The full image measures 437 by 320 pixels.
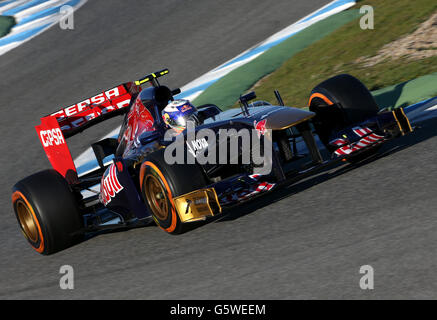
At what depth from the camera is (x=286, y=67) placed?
1122 cm

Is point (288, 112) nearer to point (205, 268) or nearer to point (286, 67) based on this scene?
point (205, 268)

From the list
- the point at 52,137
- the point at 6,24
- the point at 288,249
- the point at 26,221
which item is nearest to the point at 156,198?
the point at 288,249

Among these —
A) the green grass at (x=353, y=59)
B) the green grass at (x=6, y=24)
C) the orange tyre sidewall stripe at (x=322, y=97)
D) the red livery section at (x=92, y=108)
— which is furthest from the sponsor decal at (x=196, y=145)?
the green grass at (x=6, y=24)

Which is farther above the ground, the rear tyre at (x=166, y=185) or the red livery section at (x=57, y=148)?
the red livery section at (x=57, y=148)

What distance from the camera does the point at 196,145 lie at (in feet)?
19.1

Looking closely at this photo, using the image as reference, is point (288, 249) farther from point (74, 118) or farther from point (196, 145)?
point (74, 118)

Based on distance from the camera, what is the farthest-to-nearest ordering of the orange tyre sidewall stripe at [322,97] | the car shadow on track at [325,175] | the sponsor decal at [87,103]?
the sponsor decal at [87,103]
the orange tyre sidewall stripe at [322,97]
the car shadow on track at [325,175]

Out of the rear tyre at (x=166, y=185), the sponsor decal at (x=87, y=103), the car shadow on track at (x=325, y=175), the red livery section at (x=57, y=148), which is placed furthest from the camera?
the sponsor decal at (x=87, y=103)

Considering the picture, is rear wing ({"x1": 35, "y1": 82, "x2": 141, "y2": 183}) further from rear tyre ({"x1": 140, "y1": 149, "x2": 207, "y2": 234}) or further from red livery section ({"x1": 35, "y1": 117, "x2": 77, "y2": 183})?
rear tyre ({"x1": 140, "y1": 149, "x2": 207, "y2": 234})

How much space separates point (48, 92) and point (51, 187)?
7.49 m

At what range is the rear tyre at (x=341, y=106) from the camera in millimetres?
6410

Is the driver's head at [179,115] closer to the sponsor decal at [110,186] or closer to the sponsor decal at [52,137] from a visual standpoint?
the sponsor decal at [110,186]

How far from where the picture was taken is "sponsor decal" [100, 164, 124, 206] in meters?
6.31

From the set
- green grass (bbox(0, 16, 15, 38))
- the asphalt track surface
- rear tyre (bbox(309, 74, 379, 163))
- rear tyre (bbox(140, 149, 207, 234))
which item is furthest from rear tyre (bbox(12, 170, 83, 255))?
green grass (bbox(0, 16, 15, 38))
